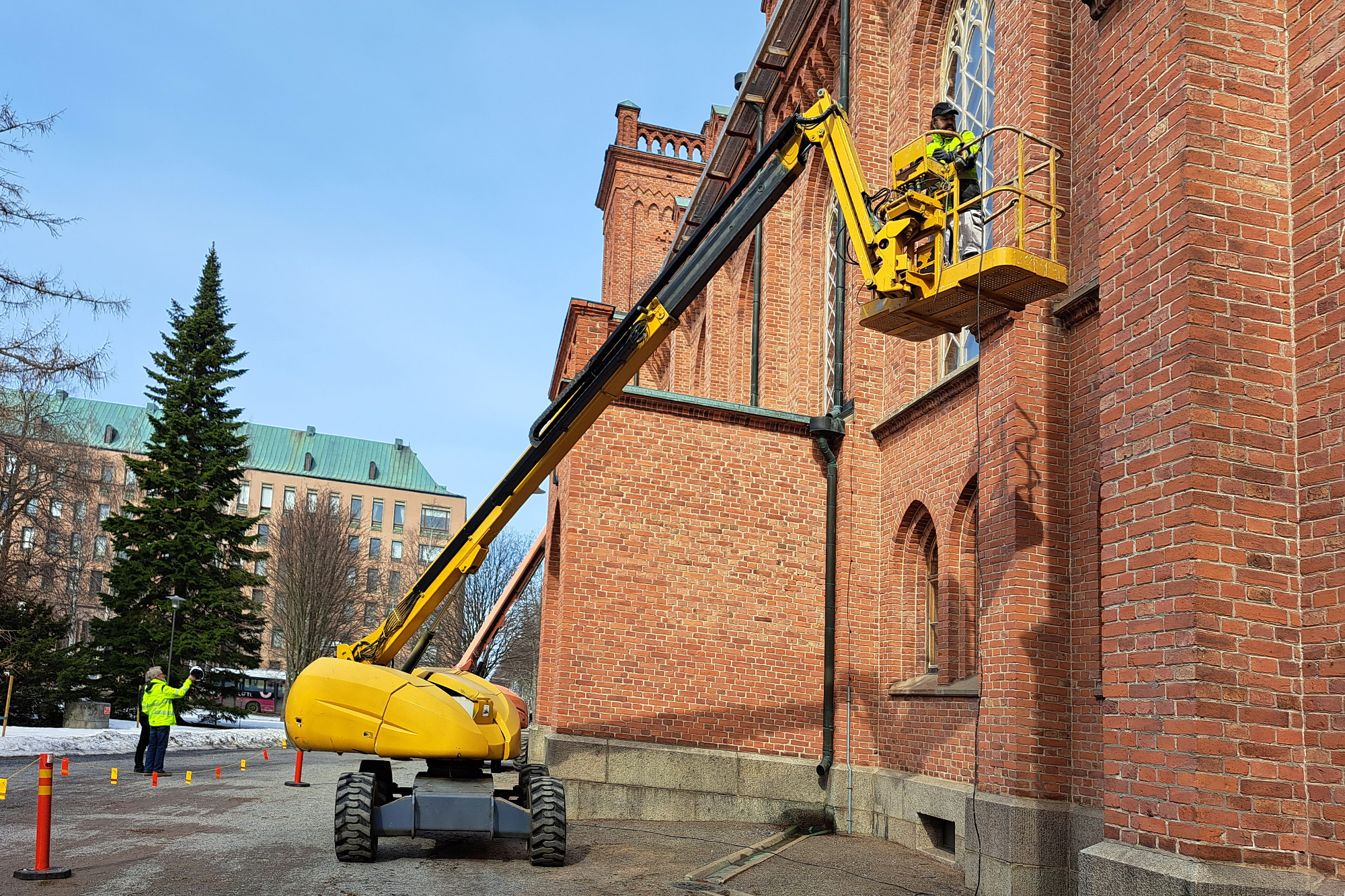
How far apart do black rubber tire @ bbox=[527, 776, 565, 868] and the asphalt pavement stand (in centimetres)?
12

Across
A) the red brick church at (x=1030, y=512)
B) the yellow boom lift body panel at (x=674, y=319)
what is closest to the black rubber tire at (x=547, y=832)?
the yellow boom lift body panel at (x=674, y=319)

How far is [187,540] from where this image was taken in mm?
37406

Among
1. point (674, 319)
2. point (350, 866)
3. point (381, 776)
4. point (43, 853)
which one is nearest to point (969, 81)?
point (674, 319)

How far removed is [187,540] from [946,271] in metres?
34.9

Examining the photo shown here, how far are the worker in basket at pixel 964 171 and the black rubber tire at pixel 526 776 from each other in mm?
6422

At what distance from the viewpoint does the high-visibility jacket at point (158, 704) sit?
18188mm

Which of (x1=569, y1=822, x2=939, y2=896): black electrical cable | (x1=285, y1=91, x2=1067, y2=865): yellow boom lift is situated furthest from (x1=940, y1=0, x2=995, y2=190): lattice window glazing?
(x1=569, y1=822, x2=939, y2=896): black electrical cable

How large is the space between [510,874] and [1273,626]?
6626mm

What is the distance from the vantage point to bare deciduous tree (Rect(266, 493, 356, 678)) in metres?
46.0

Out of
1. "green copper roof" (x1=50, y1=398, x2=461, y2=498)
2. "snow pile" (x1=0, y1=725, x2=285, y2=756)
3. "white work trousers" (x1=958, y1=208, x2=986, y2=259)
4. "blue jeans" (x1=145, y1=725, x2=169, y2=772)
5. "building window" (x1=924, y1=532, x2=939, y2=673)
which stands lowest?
"snow pile" (x1=0, y1=725, x2=285, y2=756)

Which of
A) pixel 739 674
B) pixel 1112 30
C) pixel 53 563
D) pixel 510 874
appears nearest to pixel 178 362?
pixel 53 563

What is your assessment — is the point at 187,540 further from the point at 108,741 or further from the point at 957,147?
the point at 957,147

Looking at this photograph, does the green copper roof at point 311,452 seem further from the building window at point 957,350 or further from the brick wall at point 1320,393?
the brick wall at point 1320,393

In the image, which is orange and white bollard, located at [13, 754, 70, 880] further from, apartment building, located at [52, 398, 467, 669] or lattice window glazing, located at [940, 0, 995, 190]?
apartment building, located at [52, 398, 467, 669]
